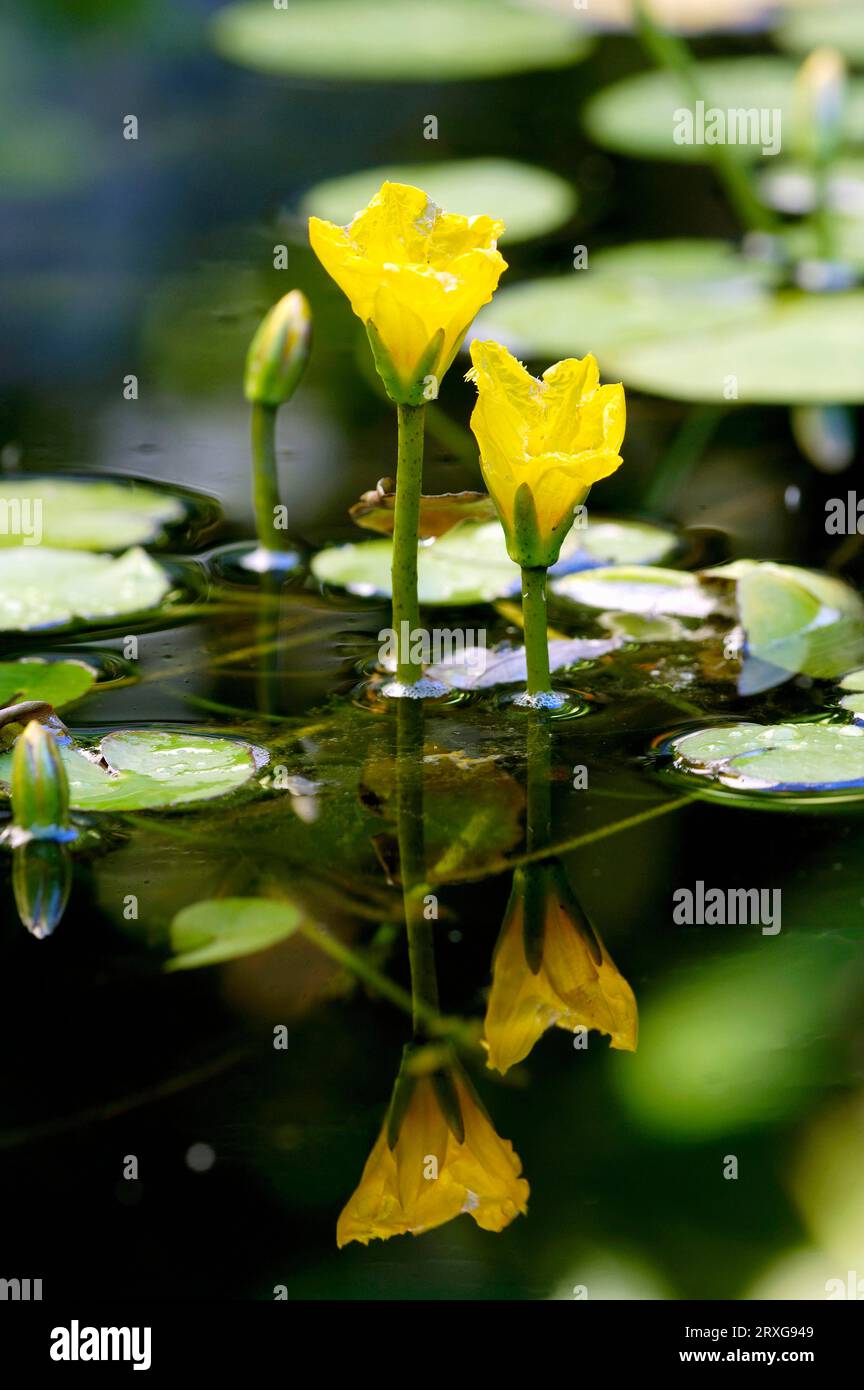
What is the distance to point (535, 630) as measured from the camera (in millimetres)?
1180

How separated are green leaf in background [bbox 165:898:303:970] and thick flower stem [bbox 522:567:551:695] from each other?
290 millimetres

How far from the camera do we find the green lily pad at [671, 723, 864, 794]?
1.12 meters

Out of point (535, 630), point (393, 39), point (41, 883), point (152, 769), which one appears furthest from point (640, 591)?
point (393, 39)

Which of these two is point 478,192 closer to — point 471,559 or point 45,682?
point 471,559

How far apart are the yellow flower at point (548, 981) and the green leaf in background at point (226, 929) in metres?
0.14

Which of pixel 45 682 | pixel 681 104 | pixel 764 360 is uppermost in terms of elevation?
pixel 681 104

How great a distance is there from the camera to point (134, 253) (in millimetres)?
2344

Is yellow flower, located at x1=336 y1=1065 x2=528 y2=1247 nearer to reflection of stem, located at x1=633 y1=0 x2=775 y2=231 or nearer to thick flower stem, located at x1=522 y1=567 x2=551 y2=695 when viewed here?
thick flower stem, located at x1=522 y1=567 x2=551 y2=695

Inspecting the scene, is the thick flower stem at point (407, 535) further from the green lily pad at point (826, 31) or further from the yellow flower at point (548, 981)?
the green lily pad at point (826, 31)

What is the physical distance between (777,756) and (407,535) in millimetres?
310

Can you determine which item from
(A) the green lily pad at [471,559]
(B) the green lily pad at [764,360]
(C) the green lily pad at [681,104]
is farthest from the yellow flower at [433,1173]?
(C) the green lily pad at [681,104]

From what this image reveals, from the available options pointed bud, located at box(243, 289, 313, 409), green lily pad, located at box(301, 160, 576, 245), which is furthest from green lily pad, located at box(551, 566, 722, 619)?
green lily pad, located at box(301, 160, 576, 245)
